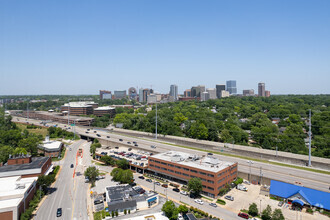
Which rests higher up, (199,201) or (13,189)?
(13,189)

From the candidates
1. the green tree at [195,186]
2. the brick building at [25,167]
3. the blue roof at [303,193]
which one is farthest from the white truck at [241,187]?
the brick building at [25,167]

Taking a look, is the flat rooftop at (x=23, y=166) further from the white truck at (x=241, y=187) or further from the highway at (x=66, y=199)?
the white truck at (x=241, y=187)

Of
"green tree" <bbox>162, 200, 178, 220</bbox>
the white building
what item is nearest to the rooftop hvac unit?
the white building

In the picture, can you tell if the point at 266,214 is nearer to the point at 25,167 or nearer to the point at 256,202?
the point at 256,202

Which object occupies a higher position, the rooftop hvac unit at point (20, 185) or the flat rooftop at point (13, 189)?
the rooftop hvac unit at point (20, 185)

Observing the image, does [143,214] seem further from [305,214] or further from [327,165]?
[327,165]

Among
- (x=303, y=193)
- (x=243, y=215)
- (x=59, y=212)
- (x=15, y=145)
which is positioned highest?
(x=15, y=145)

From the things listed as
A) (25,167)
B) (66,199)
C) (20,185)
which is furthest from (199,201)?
(25,167)
